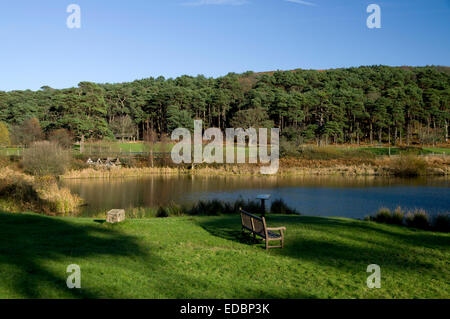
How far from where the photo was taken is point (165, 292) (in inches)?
210

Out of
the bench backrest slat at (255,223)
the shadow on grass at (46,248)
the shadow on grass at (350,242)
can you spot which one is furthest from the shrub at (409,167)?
the shadow on grass at (46,248)

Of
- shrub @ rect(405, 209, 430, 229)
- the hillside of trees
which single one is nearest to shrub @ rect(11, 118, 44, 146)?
the hillside of trees

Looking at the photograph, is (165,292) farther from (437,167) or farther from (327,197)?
(437,167)

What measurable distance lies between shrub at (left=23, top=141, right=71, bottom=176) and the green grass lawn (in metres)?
20.7

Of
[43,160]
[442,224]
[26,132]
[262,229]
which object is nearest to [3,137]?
[26,132]

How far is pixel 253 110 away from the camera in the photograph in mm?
60562

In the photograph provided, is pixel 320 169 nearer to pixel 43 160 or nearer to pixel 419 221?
pixel 43 160

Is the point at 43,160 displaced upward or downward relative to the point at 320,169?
upward

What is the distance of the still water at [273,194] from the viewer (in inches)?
735

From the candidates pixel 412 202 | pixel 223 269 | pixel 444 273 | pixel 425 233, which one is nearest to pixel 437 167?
pixel 412 202

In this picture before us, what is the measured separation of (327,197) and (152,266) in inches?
677

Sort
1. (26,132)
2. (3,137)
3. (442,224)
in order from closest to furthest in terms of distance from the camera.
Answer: (442,224), (3,137), (26,132)

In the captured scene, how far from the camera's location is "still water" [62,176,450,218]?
18.7 m

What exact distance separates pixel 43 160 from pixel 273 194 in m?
19.0
